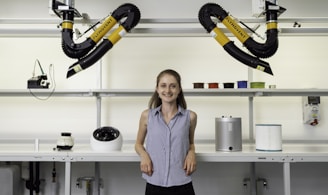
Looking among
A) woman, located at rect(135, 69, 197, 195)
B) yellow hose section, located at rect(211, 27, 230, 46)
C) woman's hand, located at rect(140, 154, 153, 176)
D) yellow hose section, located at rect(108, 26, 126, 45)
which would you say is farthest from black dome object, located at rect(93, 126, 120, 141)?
yellow hose section, located at rect(211, 27, 230, 46)

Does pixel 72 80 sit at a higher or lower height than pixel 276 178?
higher

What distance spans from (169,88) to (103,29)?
0.60 m

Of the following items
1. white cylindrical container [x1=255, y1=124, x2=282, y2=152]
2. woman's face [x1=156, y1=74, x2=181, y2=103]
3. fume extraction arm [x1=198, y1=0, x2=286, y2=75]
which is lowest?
white cylindrical container [x1=255, y1=124, x2=282, y2=152]

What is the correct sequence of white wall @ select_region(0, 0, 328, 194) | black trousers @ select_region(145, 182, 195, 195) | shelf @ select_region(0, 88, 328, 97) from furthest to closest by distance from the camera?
white wall @ select_region(0, 0, 328, 194)
shelf @ select_region(0, 88, 328, 97)
black trousers @ select_region(145, 182, 195, 195)

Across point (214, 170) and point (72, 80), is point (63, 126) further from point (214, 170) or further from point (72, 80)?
point (214, 170)

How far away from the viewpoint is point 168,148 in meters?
1.45

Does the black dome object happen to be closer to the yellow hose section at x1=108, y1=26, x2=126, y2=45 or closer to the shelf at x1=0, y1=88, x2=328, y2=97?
the shelf at x1=0, y1=88, x2=328, y2=97

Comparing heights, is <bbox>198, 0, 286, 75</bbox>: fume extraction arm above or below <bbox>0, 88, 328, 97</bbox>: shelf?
above

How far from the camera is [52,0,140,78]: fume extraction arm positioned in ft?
5.65

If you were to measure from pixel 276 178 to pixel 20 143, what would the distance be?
2227 millimetres

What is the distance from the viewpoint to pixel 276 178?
252 cm

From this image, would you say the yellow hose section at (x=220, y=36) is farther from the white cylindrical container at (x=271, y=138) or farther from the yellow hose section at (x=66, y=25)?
the yellow hose section at (x=66, y=25)

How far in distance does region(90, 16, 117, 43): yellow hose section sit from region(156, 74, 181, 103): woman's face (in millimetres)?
530

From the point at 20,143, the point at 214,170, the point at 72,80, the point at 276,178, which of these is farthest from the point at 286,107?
the point at 20,143
